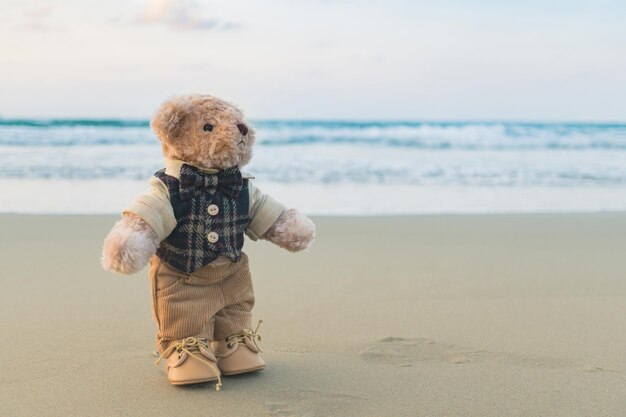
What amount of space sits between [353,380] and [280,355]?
1.34 ft

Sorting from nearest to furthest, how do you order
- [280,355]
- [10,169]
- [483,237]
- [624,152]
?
[280,355], [483,237], [10,169], [624,152]

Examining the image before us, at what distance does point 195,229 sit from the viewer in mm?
2656

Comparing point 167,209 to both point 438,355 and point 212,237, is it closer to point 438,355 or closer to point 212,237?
point 212,237

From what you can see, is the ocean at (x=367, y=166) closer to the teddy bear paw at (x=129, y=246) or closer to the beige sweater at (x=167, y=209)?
the beige sweater at (x=167, y=209)

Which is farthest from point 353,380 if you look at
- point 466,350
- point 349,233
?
point 349,233

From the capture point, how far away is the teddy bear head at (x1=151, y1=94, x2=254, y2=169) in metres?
2.67

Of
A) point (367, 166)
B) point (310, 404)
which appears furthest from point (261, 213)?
point (367, 166)

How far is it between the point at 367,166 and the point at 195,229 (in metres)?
8.30

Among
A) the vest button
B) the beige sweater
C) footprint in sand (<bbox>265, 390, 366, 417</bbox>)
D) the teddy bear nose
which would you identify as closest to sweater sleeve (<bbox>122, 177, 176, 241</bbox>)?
the beige sweater

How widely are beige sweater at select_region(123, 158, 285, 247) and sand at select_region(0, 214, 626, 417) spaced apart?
0.52 m

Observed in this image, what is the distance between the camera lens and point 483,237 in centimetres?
571

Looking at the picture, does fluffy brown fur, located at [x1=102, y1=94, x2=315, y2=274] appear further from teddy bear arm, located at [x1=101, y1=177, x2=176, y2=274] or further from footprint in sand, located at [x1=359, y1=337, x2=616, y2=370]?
footprint in sand, located at [x1=359, y1=337, x2=616, y2=370]

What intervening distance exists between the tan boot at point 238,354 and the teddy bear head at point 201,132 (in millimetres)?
624

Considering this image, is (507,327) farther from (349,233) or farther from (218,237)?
(349,233)
